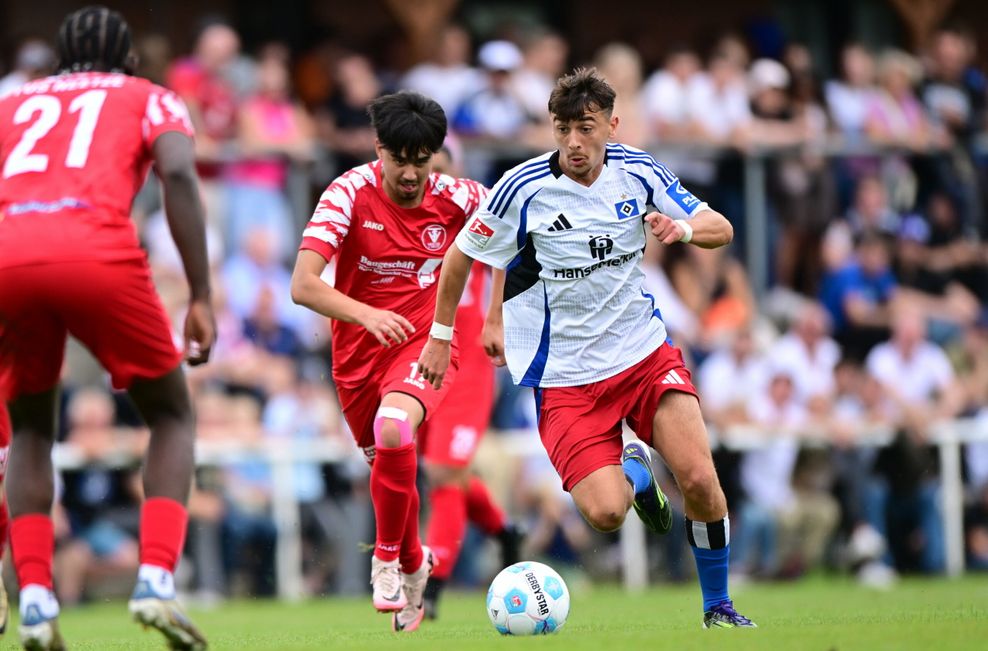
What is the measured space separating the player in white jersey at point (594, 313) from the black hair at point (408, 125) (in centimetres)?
60

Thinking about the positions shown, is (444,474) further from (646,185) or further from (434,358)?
(646,185)

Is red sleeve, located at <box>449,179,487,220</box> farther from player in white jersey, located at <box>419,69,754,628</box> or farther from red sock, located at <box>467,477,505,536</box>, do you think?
red sock, located at <box>467,477,505,536</box>

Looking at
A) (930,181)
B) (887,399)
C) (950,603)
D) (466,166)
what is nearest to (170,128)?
(950,603)

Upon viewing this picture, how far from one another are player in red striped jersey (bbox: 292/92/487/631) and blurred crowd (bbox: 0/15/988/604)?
5320 millimetres

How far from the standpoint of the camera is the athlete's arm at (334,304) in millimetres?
8352

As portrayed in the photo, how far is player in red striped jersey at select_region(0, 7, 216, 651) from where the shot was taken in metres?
6.65

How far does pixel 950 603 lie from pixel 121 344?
667 centimetres

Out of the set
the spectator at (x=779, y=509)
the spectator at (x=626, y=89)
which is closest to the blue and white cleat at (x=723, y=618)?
the spectator at (x=779, y=509)

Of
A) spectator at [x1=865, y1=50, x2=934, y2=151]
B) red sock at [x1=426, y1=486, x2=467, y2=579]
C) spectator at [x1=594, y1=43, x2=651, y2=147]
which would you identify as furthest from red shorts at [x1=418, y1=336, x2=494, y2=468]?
spectator at [x1=865, y1=50, x2=934, y2=151]

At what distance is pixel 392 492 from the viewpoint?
8.99 meters

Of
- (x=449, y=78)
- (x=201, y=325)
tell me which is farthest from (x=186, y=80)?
(x=201, y=325)

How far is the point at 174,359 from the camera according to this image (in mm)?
6949

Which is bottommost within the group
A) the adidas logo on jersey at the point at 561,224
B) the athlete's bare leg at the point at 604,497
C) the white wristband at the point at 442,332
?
the athlete's bare leg at the point at 604,497

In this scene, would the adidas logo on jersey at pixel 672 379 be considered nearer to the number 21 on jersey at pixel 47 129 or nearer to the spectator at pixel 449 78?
the number 21 on jersey at pixel 47 129
